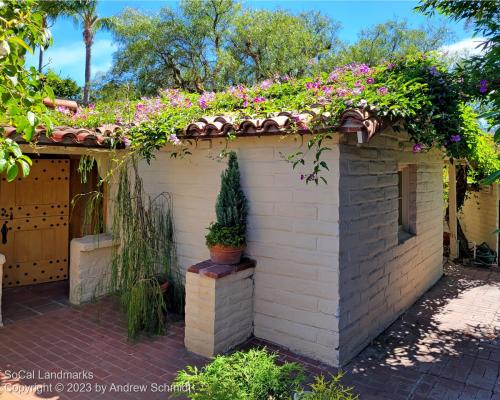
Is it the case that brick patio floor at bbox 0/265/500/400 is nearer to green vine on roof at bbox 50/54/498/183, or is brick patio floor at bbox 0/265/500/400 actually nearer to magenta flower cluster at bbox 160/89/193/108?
green vine on roof at bbox 50/54/498/183

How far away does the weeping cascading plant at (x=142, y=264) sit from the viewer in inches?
220

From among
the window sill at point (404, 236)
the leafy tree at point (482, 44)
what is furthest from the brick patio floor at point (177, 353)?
the leafy tree at point (482, 44)

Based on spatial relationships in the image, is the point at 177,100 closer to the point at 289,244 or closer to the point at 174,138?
the point at 174,138

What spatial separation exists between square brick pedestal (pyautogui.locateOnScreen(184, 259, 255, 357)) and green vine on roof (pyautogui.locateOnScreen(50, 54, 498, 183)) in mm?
1690

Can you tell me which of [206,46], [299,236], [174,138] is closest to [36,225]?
[174,138]

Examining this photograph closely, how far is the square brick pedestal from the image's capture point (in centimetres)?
505

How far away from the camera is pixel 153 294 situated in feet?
18.5

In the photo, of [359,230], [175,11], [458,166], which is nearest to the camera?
[359,230]

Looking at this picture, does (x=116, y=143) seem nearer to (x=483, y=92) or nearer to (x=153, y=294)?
(x=153, y=294)

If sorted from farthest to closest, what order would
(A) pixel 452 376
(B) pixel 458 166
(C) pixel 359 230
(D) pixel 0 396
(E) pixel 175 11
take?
(E) pixel 175 11 → (B) pixel 458 166 → (C) pixel 359 230 → (A) pixel 452 376 → (D) pixel 0 396

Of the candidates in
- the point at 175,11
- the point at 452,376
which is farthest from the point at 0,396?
the point at 175,11

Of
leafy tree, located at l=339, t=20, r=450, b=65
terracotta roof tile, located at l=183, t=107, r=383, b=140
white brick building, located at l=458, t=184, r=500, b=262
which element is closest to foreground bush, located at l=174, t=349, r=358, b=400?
terracotta roof tile, located at l=183, t=107, r=383, b=140

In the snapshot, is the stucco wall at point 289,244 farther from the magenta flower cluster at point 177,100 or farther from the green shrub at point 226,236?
the magenta flower cluster at point 177,100

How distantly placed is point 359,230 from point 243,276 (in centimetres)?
175
